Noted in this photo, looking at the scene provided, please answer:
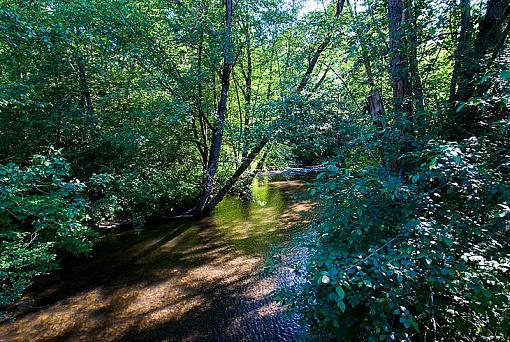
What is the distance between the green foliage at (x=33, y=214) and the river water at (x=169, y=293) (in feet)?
2.53

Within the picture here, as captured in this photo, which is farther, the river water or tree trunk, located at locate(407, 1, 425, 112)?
the river water

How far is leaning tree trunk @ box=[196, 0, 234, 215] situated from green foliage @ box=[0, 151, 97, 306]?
164 inches

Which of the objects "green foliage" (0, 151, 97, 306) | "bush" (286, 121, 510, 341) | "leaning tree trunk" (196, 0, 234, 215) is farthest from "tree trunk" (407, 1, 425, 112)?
"leaning tree trunk" (196, 0, 234, 215)

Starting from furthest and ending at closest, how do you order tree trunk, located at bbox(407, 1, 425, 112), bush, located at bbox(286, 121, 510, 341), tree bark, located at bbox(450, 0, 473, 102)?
1. tree trunk, located at bbox(407, 1, 425, 112)
2. tree bark, located at bbox(450, 0, 473, 102)
3. bush, located at bbox(286, 121, 510, 341)

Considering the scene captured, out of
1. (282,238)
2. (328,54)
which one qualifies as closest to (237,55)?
(328,54)

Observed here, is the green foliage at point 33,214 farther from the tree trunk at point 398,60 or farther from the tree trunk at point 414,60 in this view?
the tree trunk at point 414,60

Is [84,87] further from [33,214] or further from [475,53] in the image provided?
[475,53]

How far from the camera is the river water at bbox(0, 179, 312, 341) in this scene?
4.34 metres

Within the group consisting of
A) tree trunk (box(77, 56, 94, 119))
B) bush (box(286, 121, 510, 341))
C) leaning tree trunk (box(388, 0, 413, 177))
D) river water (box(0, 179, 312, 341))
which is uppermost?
tree trunk (box(77, 56, 94, 119))

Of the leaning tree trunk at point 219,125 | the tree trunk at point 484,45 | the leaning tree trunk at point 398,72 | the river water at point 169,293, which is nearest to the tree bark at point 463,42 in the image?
the tree trunk at point 484,45

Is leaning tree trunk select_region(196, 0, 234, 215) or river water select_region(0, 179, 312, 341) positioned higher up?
leaning tree trunk select_region(196, 0, 234, 215)

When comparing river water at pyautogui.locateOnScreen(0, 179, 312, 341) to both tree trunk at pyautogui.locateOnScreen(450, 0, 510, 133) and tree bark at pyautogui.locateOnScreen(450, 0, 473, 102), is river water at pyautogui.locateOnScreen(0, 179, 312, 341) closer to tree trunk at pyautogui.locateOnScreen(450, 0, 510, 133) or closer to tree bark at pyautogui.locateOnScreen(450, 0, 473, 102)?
tree trunk at pyautogui.locateOnScreen(450, 0, 510, 133)

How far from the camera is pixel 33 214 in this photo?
3869 millimetres

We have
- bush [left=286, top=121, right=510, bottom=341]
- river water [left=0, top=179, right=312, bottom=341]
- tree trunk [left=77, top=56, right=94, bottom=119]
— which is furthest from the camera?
tree trunk [left=77, top=56, right=94, bottom=119]
